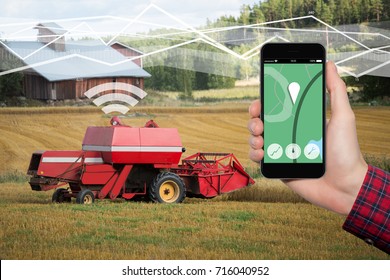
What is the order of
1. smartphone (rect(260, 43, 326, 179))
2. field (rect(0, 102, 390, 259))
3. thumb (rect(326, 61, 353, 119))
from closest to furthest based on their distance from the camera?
thumb (rect(326, 61, 353, 119)), smartphone (rect(260, 43, 326, 179)), field (rect(0, 102, 390, 259))

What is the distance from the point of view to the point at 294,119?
53.5 inches

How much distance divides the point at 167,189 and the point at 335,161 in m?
2.93

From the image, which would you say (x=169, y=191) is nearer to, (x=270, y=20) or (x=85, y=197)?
(x=85, y=197)

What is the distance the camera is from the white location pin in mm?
1358

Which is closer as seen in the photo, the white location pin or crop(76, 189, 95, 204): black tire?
the white location pin

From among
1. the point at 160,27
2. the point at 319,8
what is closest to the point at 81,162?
the point at 160,27

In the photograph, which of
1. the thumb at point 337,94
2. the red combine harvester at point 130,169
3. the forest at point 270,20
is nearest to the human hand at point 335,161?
the thumb at point 337,94

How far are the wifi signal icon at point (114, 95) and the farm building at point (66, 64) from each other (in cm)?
2

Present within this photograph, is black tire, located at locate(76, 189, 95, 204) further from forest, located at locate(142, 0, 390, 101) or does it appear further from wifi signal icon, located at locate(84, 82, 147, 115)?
forest, located at locate(142, 0, 390, 101)

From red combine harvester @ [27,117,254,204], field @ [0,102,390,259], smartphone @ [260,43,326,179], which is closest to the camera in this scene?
smartphone @ [260,43,326,179]

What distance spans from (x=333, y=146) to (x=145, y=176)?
295cm

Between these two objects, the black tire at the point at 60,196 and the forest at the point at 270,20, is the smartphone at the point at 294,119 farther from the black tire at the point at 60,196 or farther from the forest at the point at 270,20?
the black tire at the point at 60,196

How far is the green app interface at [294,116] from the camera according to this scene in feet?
4.41

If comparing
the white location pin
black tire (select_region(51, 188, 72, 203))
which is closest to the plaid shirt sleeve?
the white location pin
